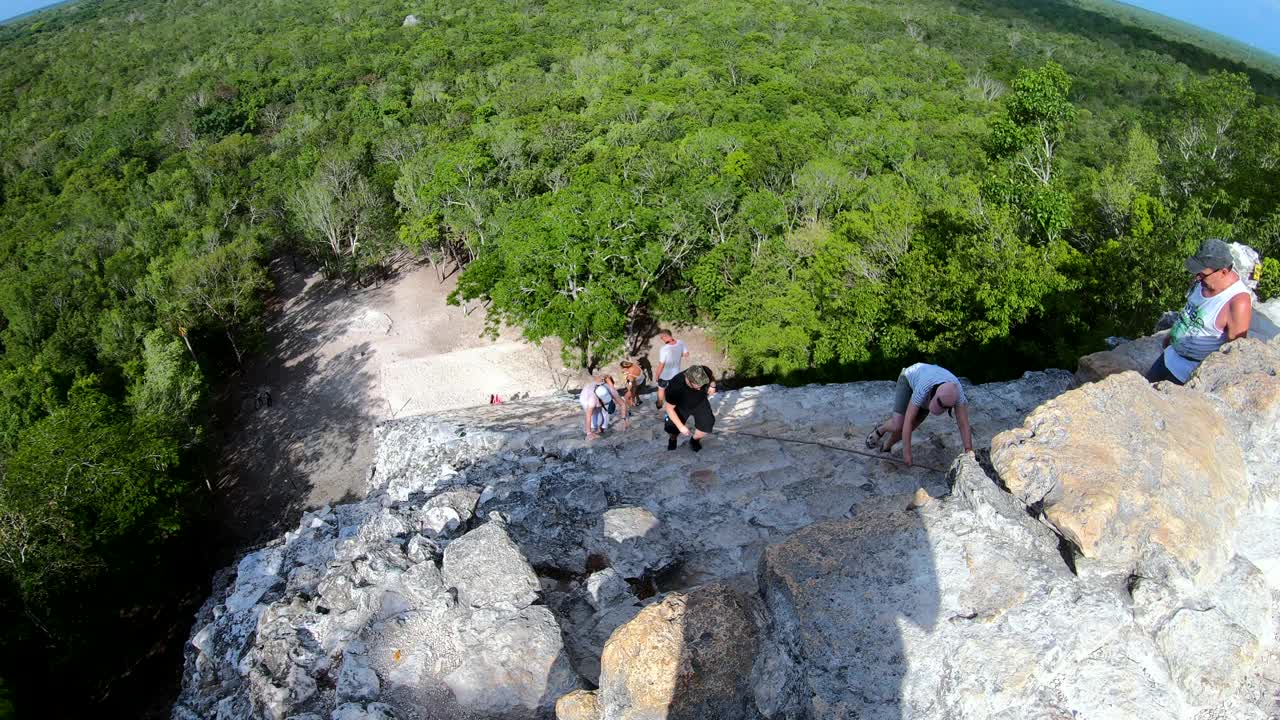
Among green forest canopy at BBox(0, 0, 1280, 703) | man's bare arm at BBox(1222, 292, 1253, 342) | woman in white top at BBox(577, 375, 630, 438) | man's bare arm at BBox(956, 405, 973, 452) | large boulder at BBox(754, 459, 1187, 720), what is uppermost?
man's bare arm at BBox(1222, 292, 1253, 342)

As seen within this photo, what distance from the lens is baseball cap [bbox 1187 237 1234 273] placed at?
6840 mm

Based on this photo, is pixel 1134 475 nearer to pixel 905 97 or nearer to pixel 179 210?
pixel 179 210

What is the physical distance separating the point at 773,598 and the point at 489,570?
10.2 feet

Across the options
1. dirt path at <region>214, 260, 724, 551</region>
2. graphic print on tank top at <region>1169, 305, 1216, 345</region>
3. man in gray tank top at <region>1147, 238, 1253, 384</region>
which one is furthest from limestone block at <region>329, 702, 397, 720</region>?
dirt path at <region>214, 260, 724, 551</region>

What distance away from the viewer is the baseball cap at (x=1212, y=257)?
6.84 metres

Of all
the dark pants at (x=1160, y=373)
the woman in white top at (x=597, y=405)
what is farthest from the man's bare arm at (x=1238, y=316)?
the woman in white top at (x=597, y=405)

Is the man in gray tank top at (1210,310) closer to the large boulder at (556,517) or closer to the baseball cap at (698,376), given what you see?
the baseball cap at (698,376)

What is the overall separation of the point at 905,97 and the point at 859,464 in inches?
1975

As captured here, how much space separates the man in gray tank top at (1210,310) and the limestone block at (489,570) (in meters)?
7.06

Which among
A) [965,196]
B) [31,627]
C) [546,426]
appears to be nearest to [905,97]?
[965,196]

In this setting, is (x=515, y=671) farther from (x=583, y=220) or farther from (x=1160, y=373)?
(x=583, y=220)

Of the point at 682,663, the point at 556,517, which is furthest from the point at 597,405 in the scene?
the point at 682,663

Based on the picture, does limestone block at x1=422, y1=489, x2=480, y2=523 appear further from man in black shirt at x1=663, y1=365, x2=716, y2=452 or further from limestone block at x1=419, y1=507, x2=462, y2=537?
man in black shirt at x1=663, y1=365, x2=716, y2=452

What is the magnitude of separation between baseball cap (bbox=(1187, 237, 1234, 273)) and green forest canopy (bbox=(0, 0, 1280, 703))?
30.0 feet
